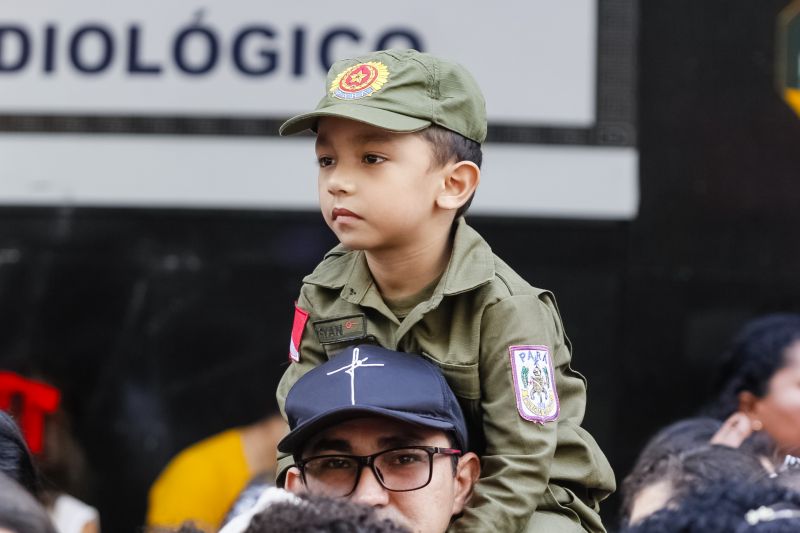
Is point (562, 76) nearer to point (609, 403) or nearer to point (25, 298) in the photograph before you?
point (609, 403)

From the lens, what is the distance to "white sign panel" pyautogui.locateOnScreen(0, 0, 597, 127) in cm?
435

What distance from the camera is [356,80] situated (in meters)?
2.32

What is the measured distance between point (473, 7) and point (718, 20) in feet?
2.73

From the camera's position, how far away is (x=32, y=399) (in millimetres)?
4383

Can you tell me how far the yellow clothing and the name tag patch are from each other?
1.99 meters

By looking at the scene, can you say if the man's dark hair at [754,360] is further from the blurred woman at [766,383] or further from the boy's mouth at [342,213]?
the boy's mouth at [342,213]

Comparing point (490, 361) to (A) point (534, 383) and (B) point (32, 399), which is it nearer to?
(A) point (534, 383)

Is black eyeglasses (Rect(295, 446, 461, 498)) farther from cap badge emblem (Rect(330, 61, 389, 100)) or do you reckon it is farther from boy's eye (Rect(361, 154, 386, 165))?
cap badge emblem (Rect(330, 61, 389, 100))

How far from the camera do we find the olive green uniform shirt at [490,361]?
226cm

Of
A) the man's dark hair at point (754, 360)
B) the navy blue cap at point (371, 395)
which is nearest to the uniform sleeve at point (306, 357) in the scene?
the navy blue cap at point (371, 395)

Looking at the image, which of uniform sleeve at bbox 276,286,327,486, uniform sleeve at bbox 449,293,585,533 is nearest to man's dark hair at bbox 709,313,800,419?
uniform sleeve at bbox 449,293,585,533

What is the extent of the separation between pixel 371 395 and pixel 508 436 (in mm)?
282

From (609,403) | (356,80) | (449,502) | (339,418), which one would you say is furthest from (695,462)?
(609,403)

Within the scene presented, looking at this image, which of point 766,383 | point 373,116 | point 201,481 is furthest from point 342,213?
point 201,481
